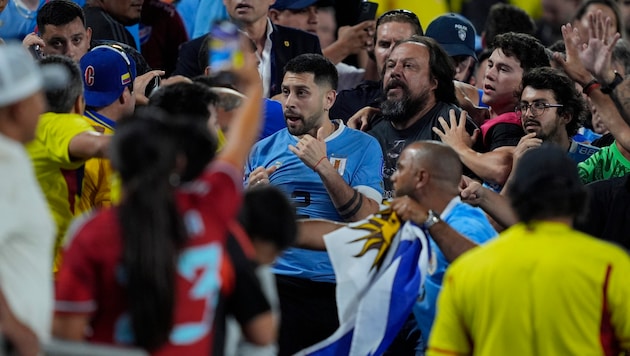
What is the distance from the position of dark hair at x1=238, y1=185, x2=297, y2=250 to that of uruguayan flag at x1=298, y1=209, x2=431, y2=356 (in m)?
1.39

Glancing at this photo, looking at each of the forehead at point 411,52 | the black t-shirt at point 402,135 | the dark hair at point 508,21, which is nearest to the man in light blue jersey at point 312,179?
the black t-shirt at point 402,135

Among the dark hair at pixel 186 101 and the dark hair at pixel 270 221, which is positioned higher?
the dark hair at pixel 186 101

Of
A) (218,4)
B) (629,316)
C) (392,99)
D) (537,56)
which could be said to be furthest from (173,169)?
Result: (218,4)

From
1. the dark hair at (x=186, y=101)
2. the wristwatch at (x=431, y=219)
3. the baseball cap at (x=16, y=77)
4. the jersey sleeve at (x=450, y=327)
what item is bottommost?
the jersey sleeve at (x=450, y=327)

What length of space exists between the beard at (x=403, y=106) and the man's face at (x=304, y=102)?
0.42m

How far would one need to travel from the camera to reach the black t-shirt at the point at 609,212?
623cm

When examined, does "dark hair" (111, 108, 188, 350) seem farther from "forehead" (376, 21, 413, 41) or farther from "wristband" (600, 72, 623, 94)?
"forehead" (376, 21, 413, 41)

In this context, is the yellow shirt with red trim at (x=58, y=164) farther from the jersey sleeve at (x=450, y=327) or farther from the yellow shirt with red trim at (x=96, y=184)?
the jersey sleeve at (x=450, y=327)

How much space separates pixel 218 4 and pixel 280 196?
16.8ft

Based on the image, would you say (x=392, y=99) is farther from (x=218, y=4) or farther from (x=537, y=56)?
(x=218, y=4)

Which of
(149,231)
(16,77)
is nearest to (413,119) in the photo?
(16,77)

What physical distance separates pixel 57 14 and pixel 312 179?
1992 mm

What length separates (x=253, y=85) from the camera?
431 cm

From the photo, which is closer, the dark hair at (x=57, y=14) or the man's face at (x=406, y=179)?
the man's face at (x=406, y=179)
